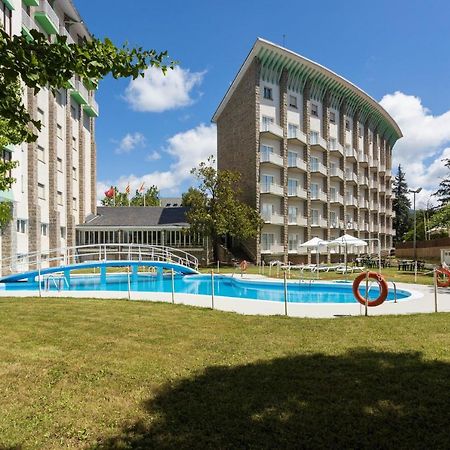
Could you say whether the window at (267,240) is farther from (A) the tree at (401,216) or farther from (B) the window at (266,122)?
(A) the tree at (401,216)

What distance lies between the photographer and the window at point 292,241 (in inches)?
1706

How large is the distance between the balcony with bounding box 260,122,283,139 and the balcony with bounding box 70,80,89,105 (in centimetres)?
1772

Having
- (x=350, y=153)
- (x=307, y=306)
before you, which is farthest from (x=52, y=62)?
(x=350, y=153)

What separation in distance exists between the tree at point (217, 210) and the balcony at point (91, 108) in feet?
48.2

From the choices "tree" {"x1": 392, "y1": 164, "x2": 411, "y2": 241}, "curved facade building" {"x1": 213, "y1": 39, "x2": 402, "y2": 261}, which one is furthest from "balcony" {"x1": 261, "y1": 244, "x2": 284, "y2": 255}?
"tree" {"x1": 392, "y1": 164, "x2": 411, "y2": 241}

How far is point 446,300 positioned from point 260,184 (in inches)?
1086

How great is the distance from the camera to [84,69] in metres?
3.47

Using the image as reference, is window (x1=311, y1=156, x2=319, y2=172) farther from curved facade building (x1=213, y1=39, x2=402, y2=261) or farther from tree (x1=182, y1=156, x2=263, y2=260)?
tree (x1=182, y1=156, x2=263, y2=260)

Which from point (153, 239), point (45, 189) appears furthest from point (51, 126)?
point (153, 239)

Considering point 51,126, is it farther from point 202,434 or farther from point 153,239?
point 202,434

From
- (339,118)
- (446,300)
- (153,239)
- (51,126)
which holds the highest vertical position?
(339,118)

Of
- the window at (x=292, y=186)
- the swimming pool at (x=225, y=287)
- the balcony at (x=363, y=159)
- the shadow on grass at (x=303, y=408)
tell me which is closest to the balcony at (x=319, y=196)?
the window at (x=292, y=186)

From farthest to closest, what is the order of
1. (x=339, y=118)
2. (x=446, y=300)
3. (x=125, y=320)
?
(x=339, y=118) → (x=446, y=300) → (x=125, y=320)

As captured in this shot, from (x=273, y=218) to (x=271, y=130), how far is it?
903cm
